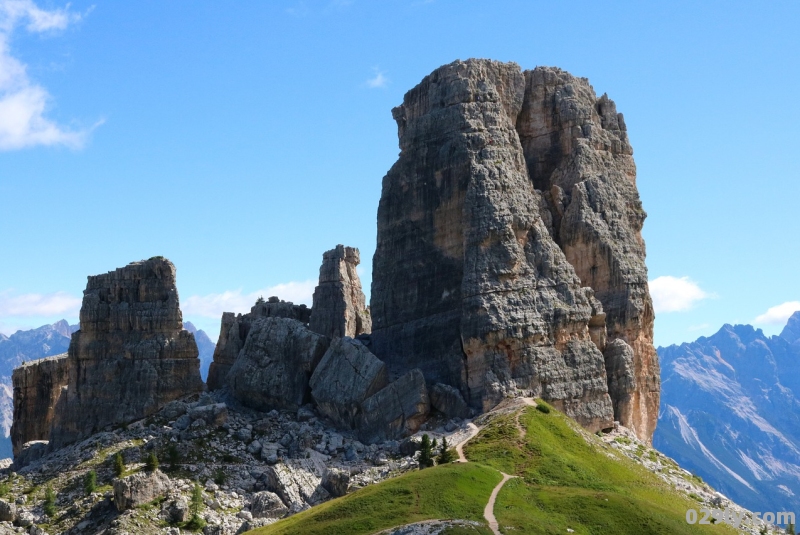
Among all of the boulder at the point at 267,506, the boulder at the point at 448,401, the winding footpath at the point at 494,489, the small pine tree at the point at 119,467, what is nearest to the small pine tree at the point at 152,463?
the small pine tree at the point at 119,467

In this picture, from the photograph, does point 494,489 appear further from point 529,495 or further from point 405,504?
point 405,504

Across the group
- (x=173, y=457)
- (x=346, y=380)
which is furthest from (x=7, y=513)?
(x=346, y=380)

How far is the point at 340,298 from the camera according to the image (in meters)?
125

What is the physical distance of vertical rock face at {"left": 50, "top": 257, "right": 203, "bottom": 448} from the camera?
10419 cm

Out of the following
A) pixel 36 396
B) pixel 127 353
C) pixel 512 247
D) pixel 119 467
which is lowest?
pixel 119 467

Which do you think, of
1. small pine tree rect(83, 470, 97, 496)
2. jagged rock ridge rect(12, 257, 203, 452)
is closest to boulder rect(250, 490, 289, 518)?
small pine tree rect(83, 470, 97, 496)

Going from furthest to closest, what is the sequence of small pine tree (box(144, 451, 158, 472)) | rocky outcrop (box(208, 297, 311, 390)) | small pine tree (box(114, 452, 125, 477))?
1. rocky outcrop (box(208, 297, 311, 390))
2. small pine tree (box(114, 452, 125, 477))
3. small pine tree (box(144, 451, 158, 472))

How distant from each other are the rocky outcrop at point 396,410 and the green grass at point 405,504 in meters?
15.1

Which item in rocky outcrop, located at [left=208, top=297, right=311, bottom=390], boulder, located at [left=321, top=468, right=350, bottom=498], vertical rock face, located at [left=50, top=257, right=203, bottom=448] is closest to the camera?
boulder, located at [left=321, top=468, right=350, bottom=498]

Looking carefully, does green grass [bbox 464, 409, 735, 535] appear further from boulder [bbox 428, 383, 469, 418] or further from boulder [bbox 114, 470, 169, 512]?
boulder [bbox 114, 470, 169, 512]

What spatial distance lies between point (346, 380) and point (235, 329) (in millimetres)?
19705

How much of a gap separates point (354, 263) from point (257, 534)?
6297 centimetres

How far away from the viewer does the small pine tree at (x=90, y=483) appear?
82.1 metres

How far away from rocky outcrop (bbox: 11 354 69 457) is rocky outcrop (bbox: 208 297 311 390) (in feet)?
70.8
